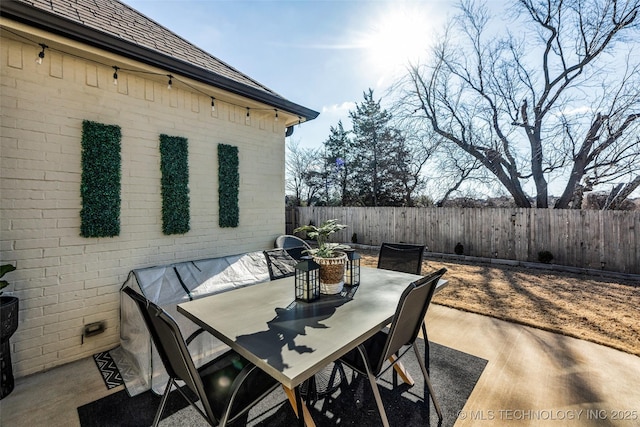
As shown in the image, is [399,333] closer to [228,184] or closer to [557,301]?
[228,184]

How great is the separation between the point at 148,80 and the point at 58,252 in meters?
2.05

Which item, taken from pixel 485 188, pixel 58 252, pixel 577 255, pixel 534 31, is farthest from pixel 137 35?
pixel 485 188

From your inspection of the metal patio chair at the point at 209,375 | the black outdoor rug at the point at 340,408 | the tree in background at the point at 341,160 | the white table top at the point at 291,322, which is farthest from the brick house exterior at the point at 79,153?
the tree in background at the point at 341,160

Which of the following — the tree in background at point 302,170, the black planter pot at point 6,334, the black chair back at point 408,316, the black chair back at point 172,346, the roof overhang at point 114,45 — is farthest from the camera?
the tree in background at point 302,170

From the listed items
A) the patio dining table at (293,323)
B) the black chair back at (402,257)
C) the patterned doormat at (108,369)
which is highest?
the black chair back at (402,257)

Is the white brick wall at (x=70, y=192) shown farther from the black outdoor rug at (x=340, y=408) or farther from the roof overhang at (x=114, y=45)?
the black outdoor rug at (x=340, y=408)

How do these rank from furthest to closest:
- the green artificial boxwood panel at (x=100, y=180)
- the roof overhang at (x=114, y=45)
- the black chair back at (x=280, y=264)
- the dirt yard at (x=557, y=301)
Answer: the dirt yard at (x=557, y=301)
the black chair back at (x=280, y=264)
the green artificial boxwood panel at (x=100, y=180)
the roof overhang at (x=114, y=45)

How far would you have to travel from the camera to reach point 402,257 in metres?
3.01

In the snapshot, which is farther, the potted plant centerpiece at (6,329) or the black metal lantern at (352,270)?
the black metal lantern at (352,270)

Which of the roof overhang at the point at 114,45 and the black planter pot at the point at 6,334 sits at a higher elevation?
the roof overhang at the point at 114,45

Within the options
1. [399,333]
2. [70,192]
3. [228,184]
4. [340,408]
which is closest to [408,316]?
[399,333]

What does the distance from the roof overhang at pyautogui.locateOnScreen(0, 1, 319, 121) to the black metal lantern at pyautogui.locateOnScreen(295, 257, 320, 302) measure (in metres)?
2.66

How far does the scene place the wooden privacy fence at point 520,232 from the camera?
5.72m

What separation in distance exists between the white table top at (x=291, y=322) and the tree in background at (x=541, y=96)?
8.66 metres
